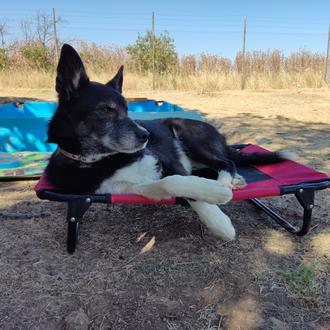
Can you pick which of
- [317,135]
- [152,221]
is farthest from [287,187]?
[317,135]

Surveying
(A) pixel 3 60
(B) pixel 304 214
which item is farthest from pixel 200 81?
(B) pixel 304 214

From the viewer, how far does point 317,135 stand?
6.00 m

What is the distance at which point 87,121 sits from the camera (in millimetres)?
2359

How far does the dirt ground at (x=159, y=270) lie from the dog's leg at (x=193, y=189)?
0.44 meters

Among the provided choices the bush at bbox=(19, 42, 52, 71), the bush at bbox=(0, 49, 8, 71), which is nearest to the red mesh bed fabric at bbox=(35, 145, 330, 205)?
the bush at bbox=(19, 42, 52, 71)

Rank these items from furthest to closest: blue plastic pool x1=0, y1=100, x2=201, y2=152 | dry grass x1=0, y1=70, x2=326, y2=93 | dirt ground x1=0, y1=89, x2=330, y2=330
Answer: dry grass x1=0, y1=70, x2=326, y2=93 < blue plastic pool x1=0, y1=100, x2=201, y2=152 < dirt ground x1=0, y1=89, x2=330, y2=330

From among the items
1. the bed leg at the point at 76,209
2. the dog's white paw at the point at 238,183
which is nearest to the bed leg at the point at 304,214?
the dog's white paw at the point at 238,183

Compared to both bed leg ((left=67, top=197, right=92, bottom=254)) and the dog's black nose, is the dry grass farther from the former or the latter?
bed leg ((left=67, top=197, right=92, bottom=254))

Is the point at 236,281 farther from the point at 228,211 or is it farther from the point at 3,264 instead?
the point at 3,264

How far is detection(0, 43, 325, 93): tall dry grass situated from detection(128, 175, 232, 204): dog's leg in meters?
11.2

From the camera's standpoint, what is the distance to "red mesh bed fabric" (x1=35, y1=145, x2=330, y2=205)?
7.50 ft

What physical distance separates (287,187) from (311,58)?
51.2ft

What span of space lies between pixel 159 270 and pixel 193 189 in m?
0.53

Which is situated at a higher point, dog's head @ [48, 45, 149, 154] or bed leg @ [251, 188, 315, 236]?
dog's head @ [48, 45, 149, 154]
